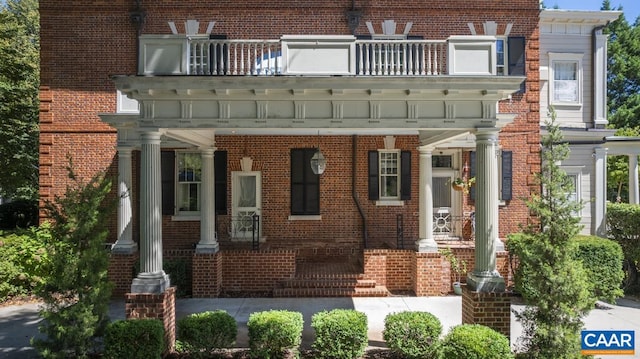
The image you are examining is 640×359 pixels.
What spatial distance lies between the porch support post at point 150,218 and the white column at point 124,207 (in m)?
3.18

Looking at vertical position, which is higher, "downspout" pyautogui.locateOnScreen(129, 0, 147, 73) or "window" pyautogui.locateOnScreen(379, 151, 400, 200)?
"downspout" pyautogui.locateOnScreen(129, 0, 147, 73)

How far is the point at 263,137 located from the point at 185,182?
→ 2.89 meters

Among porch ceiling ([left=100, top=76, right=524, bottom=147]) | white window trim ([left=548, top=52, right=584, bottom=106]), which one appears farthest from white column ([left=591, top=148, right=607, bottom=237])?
porch ceiling ([left=100, top=76, right=524, bottom=147])

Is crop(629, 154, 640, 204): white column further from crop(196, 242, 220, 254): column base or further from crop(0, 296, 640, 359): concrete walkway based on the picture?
crop(196, 242, 220, 254): column base

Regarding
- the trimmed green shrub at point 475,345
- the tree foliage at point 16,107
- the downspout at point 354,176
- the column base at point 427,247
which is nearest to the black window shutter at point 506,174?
A: the column base at point 427,247

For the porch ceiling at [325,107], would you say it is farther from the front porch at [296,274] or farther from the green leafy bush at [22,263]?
the green leafy bush at [22,263]

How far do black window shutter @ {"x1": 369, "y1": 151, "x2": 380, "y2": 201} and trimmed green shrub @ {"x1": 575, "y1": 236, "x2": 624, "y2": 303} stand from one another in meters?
5.51

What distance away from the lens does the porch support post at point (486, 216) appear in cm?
652

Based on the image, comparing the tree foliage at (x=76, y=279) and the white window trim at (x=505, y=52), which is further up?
the white window trim at (x=505, y=52)

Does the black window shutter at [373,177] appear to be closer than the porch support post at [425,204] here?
No

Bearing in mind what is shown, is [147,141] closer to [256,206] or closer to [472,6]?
[256,206]

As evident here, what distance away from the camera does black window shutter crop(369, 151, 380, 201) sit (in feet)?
37.8
